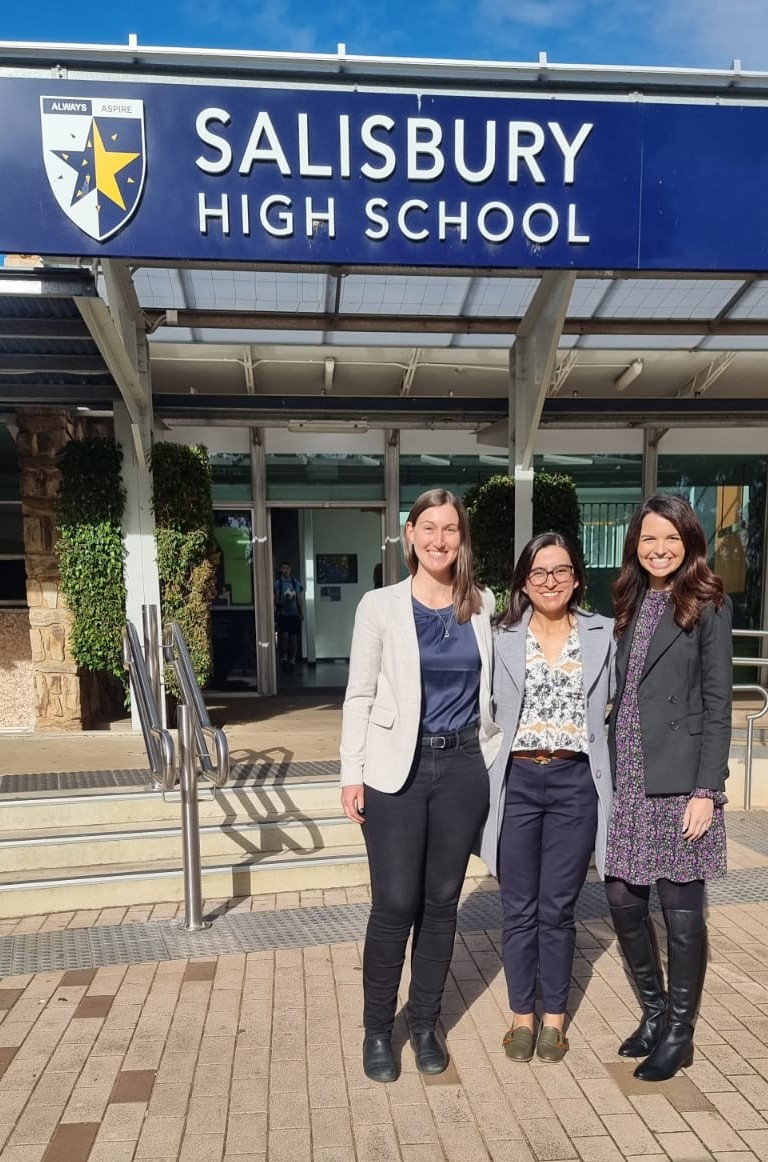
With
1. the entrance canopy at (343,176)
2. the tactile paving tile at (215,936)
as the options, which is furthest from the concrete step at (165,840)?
the entrance canopy at (343,176)

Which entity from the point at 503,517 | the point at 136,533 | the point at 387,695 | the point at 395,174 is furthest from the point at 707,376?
the point at 387,695

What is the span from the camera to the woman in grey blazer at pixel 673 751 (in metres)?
2.26

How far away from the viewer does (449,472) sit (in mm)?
8320

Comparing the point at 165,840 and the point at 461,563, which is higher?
the point at 461,563

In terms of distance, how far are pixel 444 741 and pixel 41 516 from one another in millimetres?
4936

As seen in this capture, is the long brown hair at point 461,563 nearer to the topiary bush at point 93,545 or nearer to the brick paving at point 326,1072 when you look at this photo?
the brick paving at point 326,1072

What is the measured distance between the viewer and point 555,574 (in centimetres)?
227

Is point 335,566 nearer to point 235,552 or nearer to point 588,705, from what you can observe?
point 235,552

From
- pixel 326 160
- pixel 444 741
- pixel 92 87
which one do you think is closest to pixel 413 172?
pixel 326 160

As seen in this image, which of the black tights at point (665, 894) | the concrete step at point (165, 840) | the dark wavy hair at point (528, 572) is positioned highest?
the dark wavy hair at point (528, 572)

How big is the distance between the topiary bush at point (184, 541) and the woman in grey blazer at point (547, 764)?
3.86 meters

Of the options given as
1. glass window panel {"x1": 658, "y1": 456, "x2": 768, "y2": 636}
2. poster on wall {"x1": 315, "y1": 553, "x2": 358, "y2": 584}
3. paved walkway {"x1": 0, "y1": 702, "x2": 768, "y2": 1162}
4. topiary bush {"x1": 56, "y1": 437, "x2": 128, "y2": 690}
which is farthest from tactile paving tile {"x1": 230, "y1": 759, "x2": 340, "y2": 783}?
glass window panel {"x1": 658, "y1": 456, "x2": 768, "y2": 636}

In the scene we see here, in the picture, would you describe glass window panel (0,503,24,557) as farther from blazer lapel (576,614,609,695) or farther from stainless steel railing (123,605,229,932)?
blazer lapel (576,614,609,695)

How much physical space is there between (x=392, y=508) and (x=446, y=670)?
6.12m
